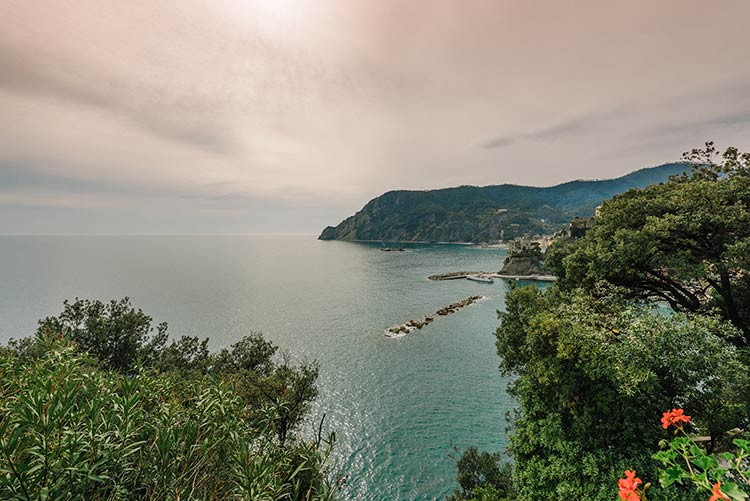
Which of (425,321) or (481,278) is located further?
(481,278)

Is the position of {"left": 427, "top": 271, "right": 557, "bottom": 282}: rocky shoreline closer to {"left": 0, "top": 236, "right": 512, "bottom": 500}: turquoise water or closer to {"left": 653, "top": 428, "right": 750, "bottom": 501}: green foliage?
{"left": 0, "top": 236, "right": 512, "bottom": 500}: turquoise water

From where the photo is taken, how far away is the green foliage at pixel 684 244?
12117mm

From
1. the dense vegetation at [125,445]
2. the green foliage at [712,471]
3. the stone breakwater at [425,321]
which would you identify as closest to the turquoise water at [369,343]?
the stone breakwater at [425,321]

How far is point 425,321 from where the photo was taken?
51.7 metres

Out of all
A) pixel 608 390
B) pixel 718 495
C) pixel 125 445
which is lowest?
pixel 608 390

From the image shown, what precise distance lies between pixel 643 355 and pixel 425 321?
141 feet

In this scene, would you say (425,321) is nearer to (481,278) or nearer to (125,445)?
(125,445)

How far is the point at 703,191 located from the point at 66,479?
2337 centimetres

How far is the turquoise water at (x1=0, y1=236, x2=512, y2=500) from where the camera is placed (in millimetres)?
21828

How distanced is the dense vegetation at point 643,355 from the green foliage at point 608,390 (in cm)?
4

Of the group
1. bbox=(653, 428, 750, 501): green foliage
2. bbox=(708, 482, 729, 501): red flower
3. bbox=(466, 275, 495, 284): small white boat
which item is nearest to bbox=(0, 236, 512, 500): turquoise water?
bbox=(466, 275, 495, 284): small white boat

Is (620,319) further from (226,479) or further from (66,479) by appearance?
(66,479)

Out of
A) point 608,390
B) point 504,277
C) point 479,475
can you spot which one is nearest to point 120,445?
point 608,390

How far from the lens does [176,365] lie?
23422mm
